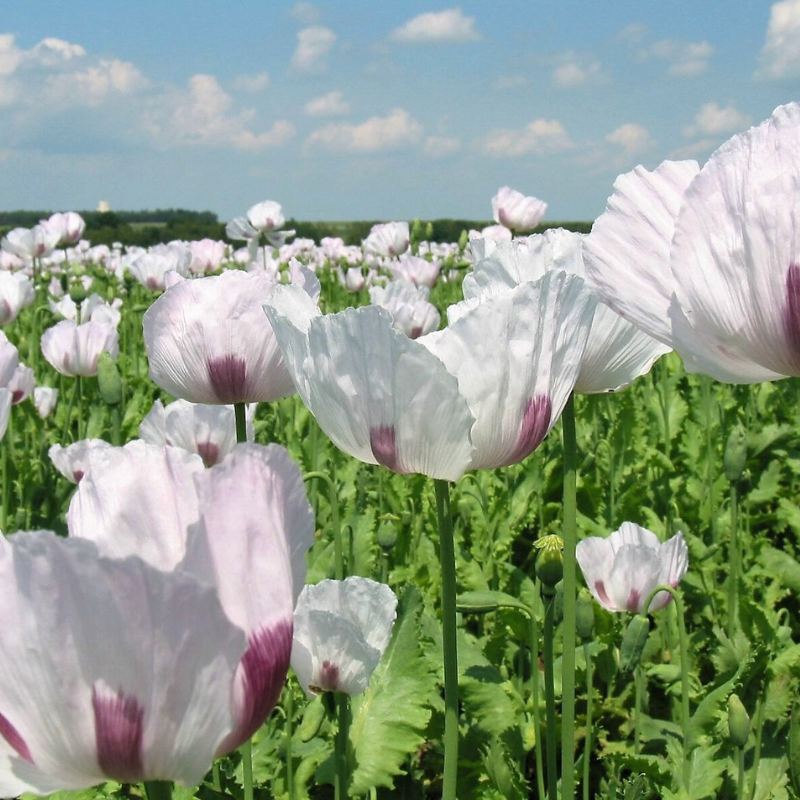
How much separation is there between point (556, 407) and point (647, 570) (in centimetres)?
117

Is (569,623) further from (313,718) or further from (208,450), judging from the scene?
(208,450)

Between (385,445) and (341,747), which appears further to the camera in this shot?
(341,747)

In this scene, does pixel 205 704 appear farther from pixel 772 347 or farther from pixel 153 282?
pixel 153 282

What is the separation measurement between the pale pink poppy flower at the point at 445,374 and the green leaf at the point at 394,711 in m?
0.77

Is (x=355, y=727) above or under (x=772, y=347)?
under

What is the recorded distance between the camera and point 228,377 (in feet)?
4.75

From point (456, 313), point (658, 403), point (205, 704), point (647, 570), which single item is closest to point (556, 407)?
point (456, 313)

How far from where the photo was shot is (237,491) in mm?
655

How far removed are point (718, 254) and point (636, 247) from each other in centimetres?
8

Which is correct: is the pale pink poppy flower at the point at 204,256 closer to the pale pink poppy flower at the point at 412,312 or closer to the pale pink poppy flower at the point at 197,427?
the pale pink poppy flower at the point at 412,312

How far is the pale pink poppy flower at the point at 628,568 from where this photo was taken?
209 centimetres

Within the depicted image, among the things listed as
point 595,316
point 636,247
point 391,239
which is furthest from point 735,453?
point 391,239

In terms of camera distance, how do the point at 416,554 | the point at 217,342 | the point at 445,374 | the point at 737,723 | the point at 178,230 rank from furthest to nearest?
the point at 178,230, the point at 416,554, the point at 737,723, the point at 217,342, the point at 445,374

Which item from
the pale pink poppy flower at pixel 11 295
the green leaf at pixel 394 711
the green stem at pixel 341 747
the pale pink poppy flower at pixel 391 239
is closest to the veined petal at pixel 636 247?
the green stem at pixel 341 747
